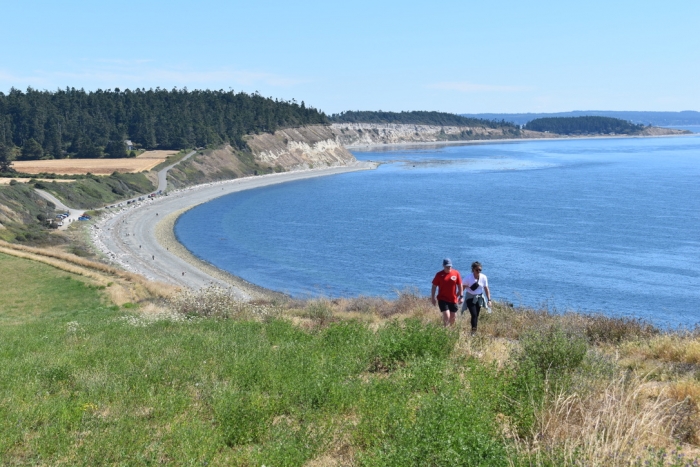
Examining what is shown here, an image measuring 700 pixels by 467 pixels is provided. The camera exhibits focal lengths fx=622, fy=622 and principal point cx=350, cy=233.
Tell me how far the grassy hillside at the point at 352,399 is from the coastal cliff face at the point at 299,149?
→ 135 m

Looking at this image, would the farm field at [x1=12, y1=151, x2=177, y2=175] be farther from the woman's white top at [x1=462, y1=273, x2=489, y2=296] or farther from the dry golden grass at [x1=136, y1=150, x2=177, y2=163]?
the woman's white top at [x1=462, y1=273, x2=489, y2=296]

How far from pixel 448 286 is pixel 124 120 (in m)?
144

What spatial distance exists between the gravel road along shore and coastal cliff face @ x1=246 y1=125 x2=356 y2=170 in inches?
1543

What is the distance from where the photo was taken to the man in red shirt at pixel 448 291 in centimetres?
1270

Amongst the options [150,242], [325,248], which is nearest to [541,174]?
[325,248]

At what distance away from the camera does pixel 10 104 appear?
130875 millimetres

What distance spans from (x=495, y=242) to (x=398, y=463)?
5695 cm

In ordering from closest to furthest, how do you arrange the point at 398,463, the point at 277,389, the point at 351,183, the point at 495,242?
the point at 398,463
the point at 277,389
the point at 495,242
the point at 351,183

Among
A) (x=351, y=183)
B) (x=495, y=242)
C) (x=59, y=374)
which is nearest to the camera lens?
(x=59, y=374)

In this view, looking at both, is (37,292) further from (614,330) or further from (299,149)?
(299,149)

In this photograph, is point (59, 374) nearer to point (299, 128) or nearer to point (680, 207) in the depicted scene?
point (680, 207)

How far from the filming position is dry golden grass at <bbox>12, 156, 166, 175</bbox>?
99.4 m

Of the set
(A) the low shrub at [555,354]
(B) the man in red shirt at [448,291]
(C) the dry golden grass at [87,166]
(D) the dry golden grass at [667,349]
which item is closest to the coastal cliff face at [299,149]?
(C) the dry golden grass at [87,166]

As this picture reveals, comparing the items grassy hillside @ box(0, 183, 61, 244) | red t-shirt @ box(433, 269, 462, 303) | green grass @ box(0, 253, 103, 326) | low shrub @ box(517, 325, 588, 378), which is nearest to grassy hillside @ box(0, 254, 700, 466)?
low shrub @ box(517, 325, 588, 378)
